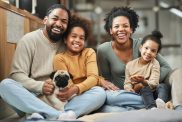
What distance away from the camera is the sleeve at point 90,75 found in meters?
2.08

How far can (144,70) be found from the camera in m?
2.30

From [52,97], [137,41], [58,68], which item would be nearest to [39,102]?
[52,97]

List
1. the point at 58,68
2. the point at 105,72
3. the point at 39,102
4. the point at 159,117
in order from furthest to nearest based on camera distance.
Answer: the point at 105,72 < the point at 58,68 < the point at 39,102 < the point at 159,117

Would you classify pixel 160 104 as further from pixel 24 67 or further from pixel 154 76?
pixel 24 67

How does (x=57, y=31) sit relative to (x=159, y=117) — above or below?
above

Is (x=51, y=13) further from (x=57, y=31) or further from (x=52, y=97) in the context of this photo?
(x=52, y=97)

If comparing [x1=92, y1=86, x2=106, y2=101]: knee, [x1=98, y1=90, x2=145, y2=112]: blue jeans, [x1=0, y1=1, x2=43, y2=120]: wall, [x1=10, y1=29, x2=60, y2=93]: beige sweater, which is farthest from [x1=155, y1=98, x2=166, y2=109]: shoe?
[x1=0, y1=1, x2=43, y2=120]: wall

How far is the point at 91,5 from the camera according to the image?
251 inches

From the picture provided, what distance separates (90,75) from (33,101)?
449mm

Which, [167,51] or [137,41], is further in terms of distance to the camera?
[167,51]

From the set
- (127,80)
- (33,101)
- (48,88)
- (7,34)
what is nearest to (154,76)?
(127,80)

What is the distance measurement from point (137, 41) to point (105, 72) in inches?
13.9

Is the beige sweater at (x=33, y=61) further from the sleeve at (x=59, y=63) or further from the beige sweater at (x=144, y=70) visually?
the beige sweater at (x=144, y=70)

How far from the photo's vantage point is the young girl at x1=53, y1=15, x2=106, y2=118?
6.73ft
